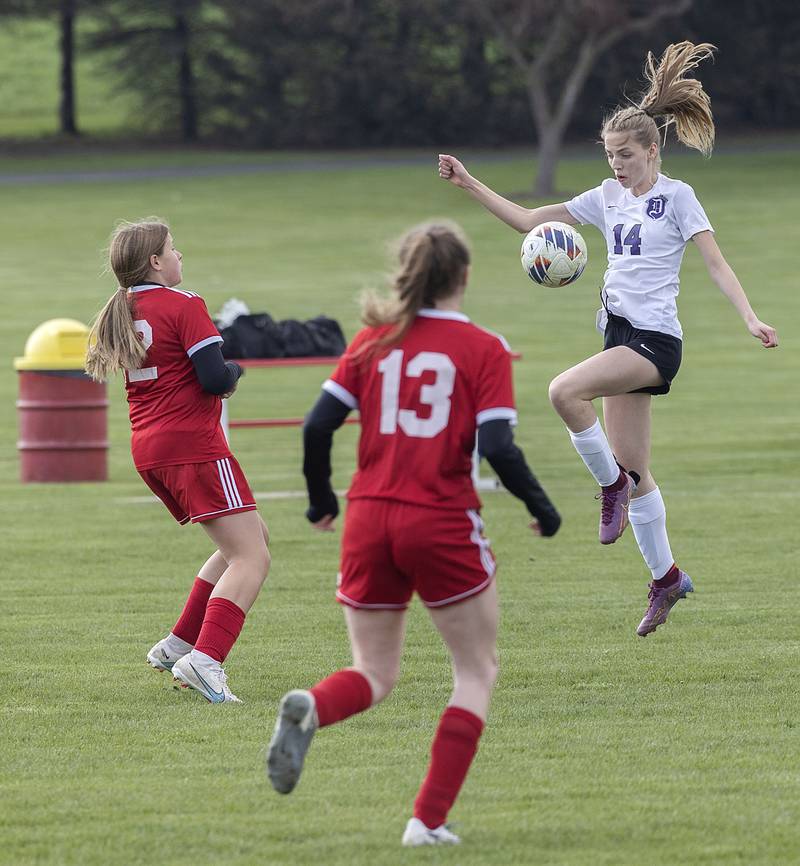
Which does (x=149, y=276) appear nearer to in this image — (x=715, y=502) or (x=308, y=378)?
(x=715, y=502)

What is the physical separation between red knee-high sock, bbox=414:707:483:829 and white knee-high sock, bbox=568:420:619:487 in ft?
9.73

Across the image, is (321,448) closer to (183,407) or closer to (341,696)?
(341,696)

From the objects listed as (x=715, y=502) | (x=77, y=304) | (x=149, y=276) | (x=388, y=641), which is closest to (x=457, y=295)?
(x=388, y=641)

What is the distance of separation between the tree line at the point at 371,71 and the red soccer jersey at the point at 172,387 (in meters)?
48.7

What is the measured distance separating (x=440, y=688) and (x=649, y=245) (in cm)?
224

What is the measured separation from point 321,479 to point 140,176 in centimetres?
4483

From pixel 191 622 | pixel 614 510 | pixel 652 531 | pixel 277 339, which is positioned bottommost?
pixel 277 339

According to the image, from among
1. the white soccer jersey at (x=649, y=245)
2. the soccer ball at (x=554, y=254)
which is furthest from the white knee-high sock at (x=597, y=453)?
the soccer ball at (x=554, y=254)

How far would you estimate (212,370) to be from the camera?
6.48 m

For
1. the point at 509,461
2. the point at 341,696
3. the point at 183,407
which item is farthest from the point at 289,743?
the point at 183,407

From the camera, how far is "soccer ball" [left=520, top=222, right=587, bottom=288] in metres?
7.92

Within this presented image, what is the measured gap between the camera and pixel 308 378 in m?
22.5

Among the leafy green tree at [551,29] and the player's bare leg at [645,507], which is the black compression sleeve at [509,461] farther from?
the leafy green tree at [551,29]

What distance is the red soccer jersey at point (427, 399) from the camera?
15.5 ft
